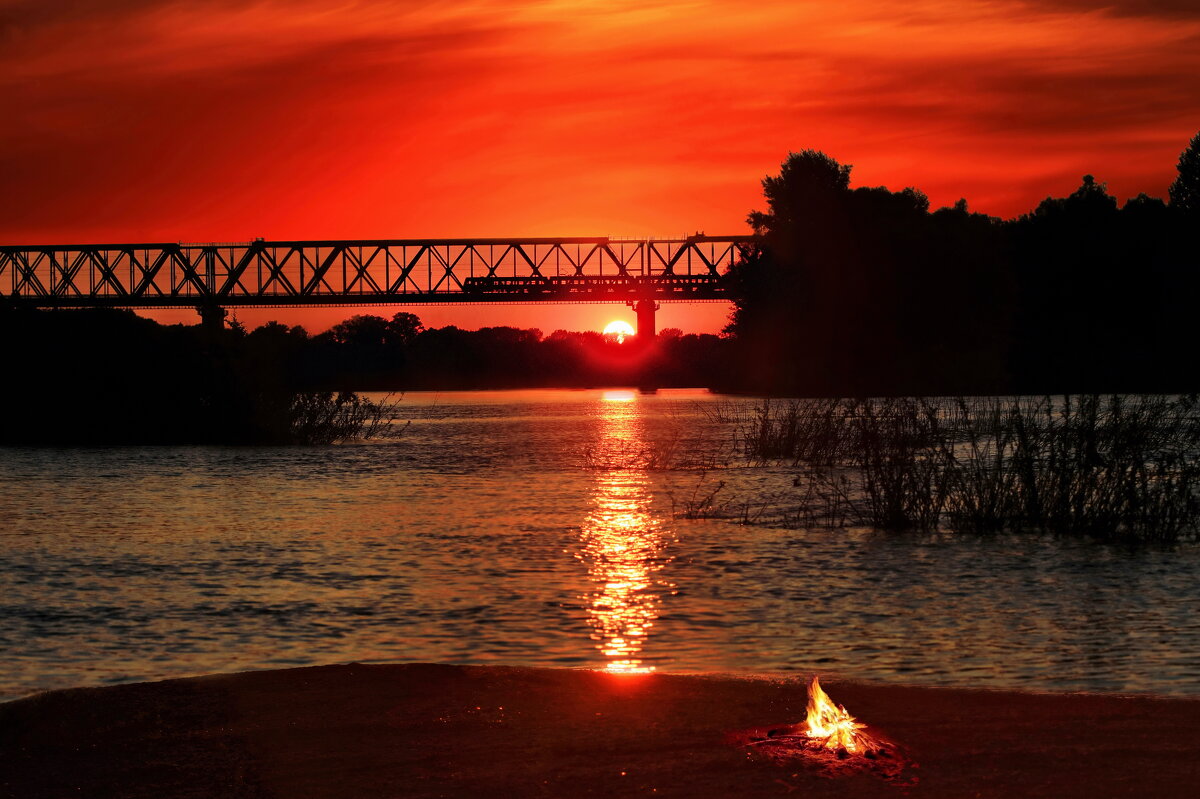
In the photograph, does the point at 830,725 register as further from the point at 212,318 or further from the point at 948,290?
the point at 948,290

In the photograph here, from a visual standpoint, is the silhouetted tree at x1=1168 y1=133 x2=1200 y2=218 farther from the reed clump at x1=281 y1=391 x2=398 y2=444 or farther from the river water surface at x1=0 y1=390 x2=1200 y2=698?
the river water surface at x1=0 y1=390 x2=1200 y2=698

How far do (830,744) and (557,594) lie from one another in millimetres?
5979

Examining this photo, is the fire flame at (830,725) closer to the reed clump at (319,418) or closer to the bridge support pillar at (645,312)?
the reed clump at (319,418)

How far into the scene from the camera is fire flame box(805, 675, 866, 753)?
22.0ft

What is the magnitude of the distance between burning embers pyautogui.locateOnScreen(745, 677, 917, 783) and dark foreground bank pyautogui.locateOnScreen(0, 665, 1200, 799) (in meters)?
0.12

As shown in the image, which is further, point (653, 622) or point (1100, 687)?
point (653, 622)

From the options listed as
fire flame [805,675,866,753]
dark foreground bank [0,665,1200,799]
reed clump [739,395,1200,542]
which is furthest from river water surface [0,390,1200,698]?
fire flame [805,675,866,753]

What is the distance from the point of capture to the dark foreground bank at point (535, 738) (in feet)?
20.4

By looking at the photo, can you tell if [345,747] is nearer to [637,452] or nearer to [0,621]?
[0,621]

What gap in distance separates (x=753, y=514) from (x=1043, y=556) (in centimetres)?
544

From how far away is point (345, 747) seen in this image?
691cm

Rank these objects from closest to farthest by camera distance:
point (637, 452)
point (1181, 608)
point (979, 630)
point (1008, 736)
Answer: point (1008, 736) < point (979, 630) < point (1181, 608) < point (637, 452)

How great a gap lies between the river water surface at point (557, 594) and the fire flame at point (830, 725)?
1.97m

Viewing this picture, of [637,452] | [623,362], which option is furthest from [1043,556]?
[623,362]
